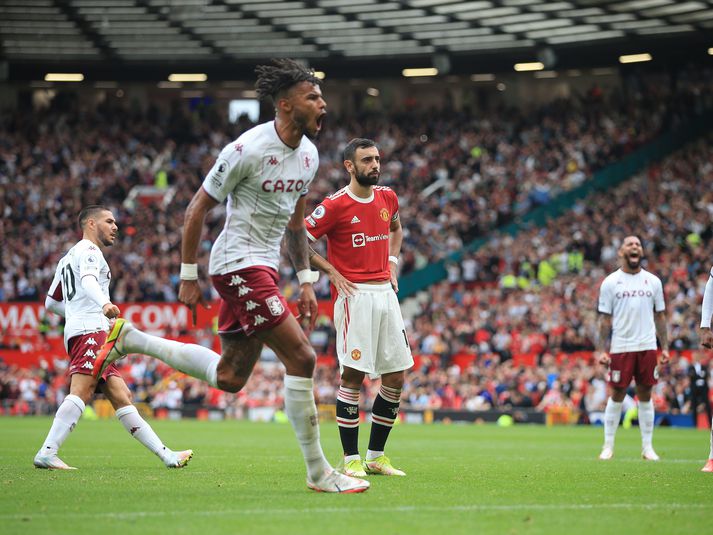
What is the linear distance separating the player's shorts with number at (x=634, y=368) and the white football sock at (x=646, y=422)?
0.30 m

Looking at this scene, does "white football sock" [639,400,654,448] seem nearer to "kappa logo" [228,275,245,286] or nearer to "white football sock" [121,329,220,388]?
"white football sock" [121,329,220,388]

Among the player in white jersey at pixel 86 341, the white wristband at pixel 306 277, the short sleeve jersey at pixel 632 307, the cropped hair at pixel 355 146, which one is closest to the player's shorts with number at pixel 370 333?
the cropped hair at pixel 355 146

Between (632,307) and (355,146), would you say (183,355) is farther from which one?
(632,307)

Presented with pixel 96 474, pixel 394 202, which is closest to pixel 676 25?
pixel 394 202

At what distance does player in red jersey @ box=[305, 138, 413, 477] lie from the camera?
9805 millimetres

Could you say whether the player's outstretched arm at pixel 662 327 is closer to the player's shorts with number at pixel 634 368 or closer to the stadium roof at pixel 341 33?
the player's shorts with number at pixel 634 368

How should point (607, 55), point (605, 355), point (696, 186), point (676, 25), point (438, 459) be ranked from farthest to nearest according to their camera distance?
point (607, 55)
point (676, 25)
point (696, 186)
point (605, 355)
point (438, 459)

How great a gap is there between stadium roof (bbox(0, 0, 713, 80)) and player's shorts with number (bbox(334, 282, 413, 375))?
2618 cm

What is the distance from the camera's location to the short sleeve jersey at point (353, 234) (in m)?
10.1

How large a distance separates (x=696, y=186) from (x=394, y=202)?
24.7 meters

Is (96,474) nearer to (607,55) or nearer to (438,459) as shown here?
(438,459)

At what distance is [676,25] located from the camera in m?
36.3

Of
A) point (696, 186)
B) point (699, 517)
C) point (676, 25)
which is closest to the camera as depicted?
point (699, 517)

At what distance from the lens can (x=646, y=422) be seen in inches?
528
